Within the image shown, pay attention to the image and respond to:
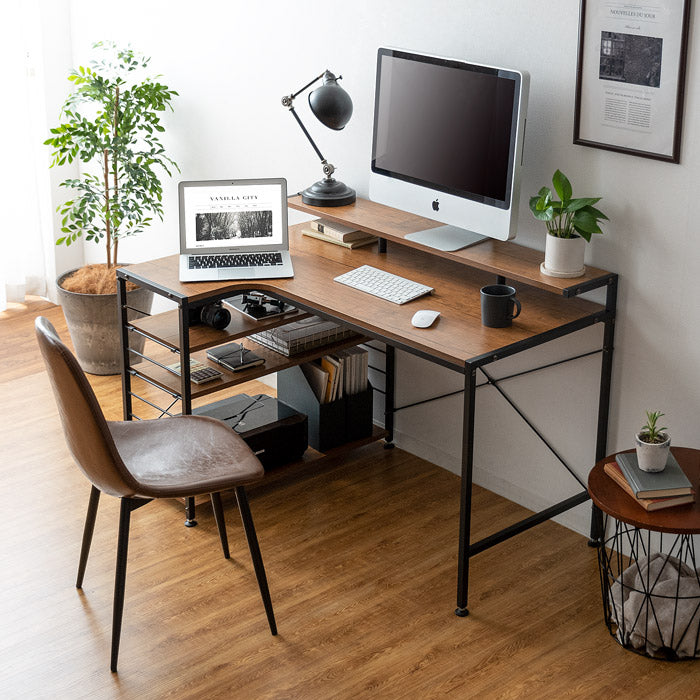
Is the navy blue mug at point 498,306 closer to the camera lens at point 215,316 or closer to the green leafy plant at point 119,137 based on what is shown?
the camera lens at point 215,316

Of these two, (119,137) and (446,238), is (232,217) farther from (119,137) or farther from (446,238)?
(119,137)

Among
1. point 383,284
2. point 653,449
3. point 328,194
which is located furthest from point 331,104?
point 653,449

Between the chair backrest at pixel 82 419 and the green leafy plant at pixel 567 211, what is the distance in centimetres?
120

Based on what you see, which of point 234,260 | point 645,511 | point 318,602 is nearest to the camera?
point 645,511

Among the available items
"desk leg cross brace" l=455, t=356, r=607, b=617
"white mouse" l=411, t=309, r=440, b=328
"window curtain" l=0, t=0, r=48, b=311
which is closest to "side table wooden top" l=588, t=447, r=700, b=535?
"desk leg cross brace" l=455, t=356, r=607, b=617

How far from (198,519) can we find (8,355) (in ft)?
5.11

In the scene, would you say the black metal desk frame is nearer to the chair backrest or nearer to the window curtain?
the chair backrest

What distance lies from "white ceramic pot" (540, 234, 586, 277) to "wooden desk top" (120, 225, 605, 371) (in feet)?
0.42

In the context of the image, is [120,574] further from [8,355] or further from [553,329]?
[8,355]

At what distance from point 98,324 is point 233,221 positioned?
1155 millimetres

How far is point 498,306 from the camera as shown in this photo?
2.71 metres

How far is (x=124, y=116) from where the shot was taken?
4.07 m

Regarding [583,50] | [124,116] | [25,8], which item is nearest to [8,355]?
[124,116]

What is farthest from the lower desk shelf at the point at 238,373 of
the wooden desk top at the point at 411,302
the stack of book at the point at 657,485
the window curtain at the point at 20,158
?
the window curtain at the point at 20,158
